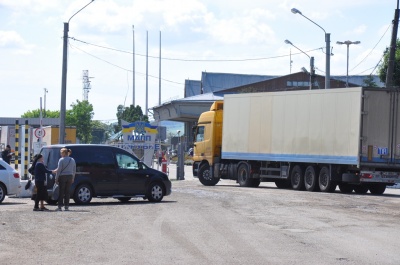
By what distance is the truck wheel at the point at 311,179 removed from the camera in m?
32.8

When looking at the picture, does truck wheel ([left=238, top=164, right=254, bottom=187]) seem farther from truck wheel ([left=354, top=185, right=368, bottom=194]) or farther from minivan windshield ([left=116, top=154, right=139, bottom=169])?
minivan windshield ([left=116, top=154, right=139, bottom=169])

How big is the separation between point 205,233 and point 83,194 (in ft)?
29.6

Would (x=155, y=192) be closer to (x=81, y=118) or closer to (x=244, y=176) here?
(x=244, y=176)

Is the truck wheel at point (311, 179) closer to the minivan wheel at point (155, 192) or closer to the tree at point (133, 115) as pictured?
the minivan wheel at point (155, 192)

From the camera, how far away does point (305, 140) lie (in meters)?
33.4

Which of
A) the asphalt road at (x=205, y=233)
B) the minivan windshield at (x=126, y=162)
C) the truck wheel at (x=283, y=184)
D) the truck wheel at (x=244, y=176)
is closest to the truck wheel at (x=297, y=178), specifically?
the truck wheel at (x=283, y=184)

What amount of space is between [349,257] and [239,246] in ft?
6.44

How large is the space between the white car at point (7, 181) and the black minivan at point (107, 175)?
6.04 feet

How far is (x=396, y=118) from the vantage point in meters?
30.9

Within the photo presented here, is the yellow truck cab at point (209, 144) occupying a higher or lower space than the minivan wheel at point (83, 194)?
higher

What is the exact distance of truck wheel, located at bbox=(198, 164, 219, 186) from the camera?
39625 mm

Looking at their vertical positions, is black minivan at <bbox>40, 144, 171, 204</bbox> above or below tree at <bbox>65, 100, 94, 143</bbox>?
below

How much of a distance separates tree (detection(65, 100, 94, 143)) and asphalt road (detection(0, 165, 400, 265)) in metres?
109

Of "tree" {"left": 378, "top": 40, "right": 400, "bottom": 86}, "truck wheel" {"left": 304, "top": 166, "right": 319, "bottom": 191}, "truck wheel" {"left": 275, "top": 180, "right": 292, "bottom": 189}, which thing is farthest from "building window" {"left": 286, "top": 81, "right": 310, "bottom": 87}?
"truck wheel" {"left": 304, "top": 166, "right": 319, "bottom": 191}
